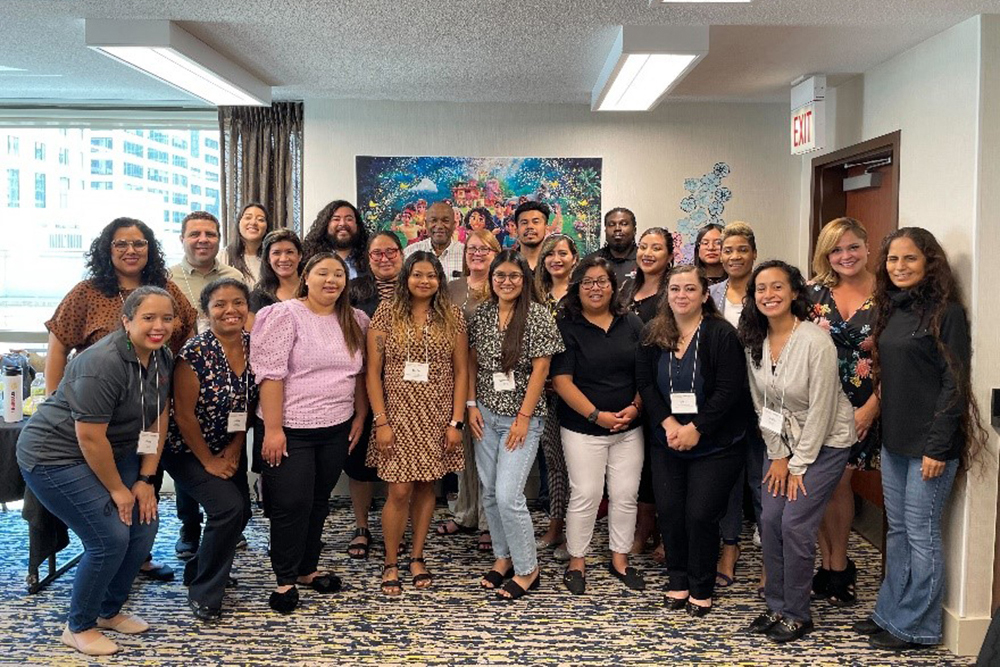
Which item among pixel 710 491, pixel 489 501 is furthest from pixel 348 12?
pixel 710 491

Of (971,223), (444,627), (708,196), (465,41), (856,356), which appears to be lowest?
(444,627)

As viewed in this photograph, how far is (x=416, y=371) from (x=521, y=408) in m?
0.48

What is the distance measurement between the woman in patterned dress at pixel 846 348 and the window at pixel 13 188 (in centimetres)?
605

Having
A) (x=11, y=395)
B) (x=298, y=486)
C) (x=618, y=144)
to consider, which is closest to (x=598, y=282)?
(x=298, y=486)

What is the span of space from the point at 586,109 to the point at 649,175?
676mm

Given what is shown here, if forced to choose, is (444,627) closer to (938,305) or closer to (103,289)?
(103,289)

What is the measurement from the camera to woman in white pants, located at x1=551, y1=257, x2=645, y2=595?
148 inches

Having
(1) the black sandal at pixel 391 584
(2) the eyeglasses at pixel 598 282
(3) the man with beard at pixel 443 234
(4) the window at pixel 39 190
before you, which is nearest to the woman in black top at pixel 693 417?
(2) the eyeglasses at pixel 598 282

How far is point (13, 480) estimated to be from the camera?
3.86 m

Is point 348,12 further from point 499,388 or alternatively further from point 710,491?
point 710,491

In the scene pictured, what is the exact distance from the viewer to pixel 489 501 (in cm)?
384

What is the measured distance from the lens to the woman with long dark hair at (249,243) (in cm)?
478

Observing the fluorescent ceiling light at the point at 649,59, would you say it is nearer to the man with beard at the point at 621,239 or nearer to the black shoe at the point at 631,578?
the man with beard at the point at 621,239

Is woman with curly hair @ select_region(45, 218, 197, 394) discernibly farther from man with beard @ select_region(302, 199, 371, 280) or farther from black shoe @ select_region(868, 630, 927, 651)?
black shoe @ select_region(868, 630, 927, 651)
